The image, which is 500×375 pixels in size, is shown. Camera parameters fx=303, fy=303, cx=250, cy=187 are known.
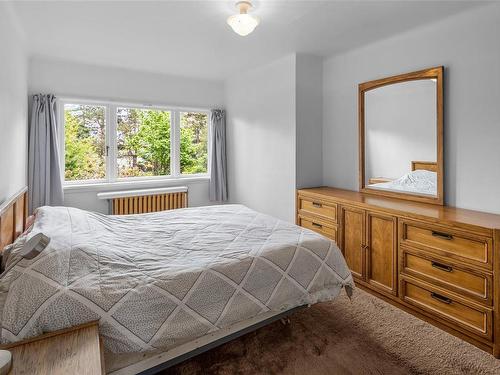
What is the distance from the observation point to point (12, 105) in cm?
259

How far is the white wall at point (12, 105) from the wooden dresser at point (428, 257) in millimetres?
2832

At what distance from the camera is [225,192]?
192 inches

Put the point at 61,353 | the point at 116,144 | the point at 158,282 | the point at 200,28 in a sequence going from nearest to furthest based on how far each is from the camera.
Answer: the point at 61,353
the point at 158,282
the point at 200,28
the point at 116,144

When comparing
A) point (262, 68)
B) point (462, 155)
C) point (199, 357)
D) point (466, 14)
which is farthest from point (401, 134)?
point (199, 357)

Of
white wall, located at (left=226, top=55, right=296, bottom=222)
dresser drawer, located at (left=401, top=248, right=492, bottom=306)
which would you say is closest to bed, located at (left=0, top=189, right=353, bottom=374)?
dresser drawer, located at (left=401, top=248, right=492, bottom=306)

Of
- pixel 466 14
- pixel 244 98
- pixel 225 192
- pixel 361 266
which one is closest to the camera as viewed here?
pixel 466 14

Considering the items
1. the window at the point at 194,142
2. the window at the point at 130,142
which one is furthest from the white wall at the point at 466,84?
the window at the point at 130,142

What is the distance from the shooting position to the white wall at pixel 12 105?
7.28ft

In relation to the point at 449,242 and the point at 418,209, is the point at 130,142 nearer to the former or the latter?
the point at 418,209

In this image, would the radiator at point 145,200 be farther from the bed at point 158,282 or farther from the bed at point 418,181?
the bed at point 418,181

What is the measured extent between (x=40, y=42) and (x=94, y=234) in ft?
7.64

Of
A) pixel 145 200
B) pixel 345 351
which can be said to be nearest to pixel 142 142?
pixel 145 200

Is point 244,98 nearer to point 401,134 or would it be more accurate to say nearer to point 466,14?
point 401,134

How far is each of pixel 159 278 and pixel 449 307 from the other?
201 cm
